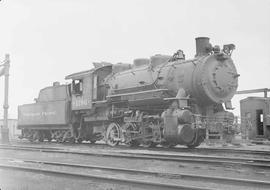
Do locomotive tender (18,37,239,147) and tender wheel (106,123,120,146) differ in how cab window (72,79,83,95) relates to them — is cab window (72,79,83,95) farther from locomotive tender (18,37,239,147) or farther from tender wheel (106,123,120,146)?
tender wheel (106,123,120,146)

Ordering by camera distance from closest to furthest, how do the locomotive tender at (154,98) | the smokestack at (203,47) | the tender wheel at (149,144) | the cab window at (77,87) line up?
the locomotive tender at (154,98) → the smokestack at (203,47) → the tender wheel at (149,144) → the cab window at (77,87)

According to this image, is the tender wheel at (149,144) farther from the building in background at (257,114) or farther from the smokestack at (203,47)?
the building in background at (257,114)

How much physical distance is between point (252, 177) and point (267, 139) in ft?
45.3

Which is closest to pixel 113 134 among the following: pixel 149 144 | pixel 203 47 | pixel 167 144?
pixel 149 144

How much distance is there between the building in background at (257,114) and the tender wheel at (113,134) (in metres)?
7.77

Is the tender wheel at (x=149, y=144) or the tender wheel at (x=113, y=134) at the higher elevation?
the tender wheel at (x=113, y=134)

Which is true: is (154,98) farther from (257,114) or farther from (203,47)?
(257,114)

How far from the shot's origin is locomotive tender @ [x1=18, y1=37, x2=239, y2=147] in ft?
44.8

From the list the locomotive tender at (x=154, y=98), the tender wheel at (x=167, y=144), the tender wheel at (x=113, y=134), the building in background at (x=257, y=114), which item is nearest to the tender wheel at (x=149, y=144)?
the locomotive tender at (x=154, y=98)

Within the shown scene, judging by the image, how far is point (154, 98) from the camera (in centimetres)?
1455

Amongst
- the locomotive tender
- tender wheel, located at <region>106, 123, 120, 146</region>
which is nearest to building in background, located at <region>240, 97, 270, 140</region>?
the locomotive tender

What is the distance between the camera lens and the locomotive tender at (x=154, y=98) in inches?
537

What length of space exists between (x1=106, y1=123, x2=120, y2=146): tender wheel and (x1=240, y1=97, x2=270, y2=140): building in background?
7.77 metres

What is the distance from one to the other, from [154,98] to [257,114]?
8944mm
